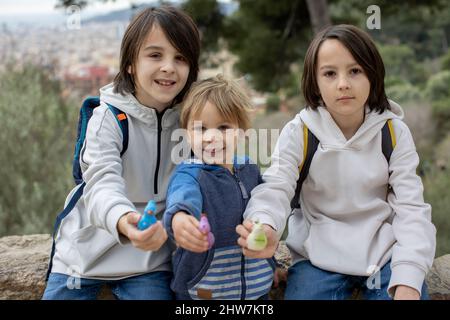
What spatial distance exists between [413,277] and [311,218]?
44 cm

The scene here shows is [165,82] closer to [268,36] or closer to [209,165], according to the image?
[209,165]

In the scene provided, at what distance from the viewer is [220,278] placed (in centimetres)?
186

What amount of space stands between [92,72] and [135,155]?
635 cm

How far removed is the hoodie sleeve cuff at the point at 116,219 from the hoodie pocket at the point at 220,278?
0.93 feet

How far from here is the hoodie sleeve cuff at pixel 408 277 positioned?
1.85 m

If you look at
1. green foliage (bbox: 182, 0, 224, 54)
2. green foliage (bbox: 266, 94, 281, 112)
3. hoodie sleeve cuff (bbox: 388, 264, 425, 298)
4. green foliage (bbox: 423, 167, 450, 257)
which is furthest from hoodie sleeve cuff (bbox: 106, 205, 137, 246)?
green foliage (bbox: 266, 94, 281, 112)

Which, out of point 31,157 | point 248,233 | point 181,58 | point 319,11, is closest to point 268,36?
point 319,11

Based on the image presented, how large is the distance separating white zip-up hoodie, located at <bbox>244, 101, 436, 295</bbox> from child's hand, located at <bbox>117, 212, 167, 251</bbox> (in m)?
0.41

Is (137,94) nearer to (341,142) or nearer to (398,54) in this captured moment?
(341,142)

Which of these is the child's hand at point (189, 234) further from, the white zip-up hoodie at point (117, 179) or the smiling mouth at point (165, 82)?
the smiling mouth at point (165, 82)

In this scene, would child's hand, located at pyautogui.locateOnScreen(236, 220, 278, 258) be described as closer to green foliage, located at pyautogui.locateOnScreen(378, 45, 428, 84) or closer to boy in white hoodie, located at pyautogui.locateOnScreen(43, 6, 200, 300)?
boy in white hoodie, located at pyautogui.locateOnScreen(43, 6, 200, 300)

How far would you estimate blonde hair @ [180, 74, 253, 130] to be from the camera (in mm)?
1902

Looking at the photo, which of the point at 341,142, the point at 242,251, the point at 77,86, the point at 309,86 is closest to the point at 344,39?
the point at 309,86

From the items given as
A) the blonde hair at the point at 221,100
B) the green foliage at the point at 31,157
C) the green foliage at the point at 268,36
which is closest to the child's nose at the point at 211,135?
the blonde hair at the point at 221,100
